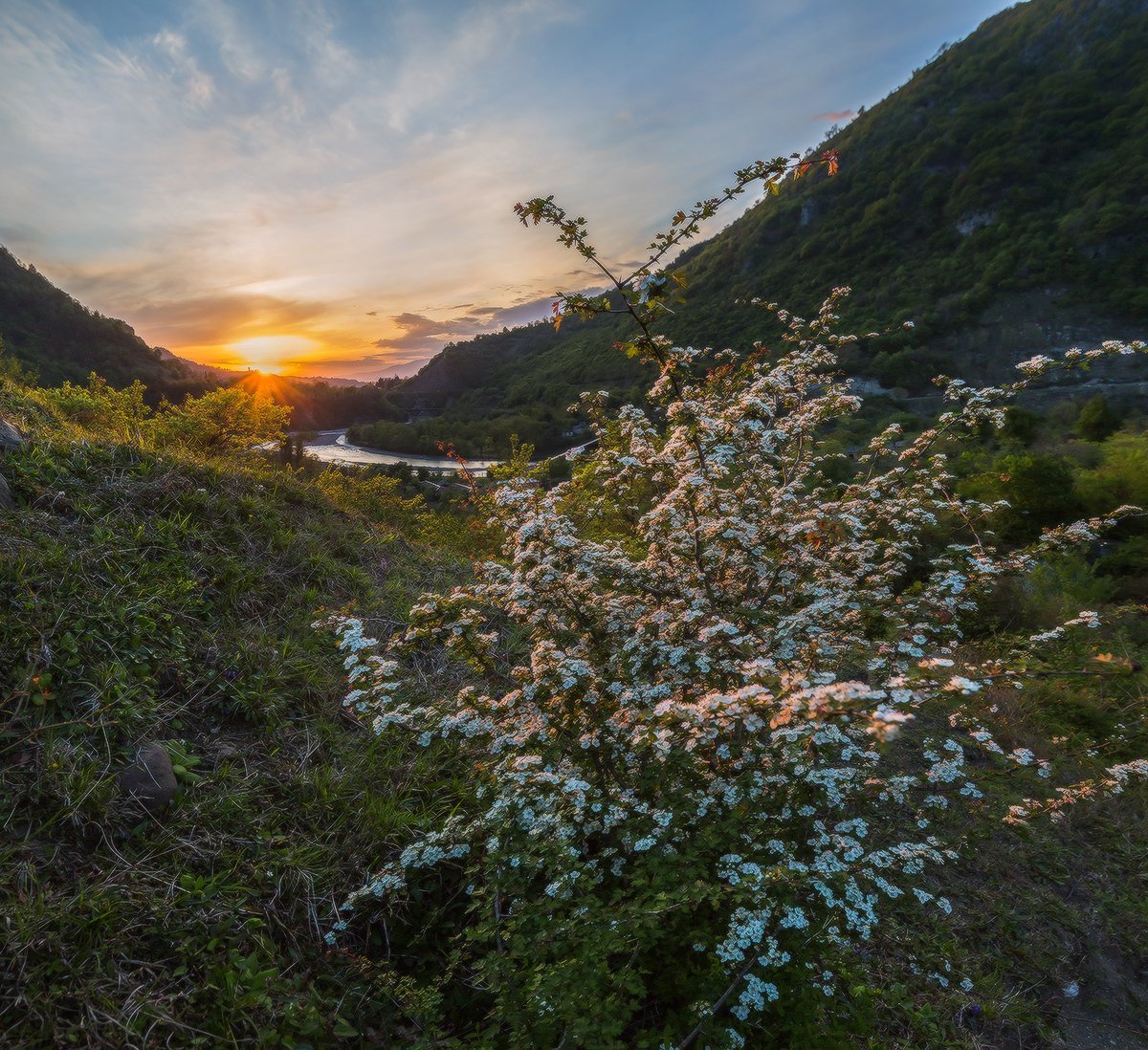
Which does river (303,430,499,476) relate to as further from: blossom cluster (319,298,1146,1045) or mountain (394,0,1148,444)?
mountain (394,0,1148,444)

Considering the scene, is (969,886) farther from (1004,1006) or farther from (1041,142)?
(1041,142)

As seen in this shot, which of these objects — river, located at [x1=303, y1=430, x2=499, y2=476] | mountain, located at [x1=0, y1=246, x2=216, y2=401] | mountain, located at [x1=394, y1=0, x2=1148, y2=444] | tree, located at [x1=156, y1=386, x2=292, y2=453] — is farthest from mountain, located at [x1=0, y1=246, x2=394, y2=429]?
tree, located at [x1=156, y1=386, x2=292, y2=453]

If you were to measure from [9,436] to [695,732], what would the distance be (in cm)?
650

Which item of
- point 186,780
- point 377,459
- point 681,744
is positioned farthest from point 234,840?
point 377,459

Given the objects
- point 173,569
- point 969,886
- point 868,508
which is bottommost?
point 969,886

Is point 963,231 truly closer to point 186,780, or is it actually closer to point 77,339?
point 186,780

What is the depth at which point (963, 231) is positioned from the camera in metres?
66.8

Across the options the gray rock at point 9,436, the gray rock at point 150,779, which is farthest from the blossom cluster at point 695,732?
the gray rock at point 9,436

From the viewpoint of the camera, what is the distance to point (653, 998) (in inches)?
107

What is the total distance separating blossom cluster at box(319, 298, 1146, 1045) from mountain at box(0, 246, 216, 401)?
170 feet

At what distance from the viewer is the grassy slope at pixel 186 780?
2.31 metres

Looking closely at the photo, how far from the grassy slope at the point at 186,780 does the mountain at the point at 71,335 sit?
48.5 metres

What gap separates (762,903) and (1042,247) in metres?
82.0

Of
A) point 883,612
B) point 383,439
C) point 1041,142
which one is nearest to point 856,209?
point 1041,142
